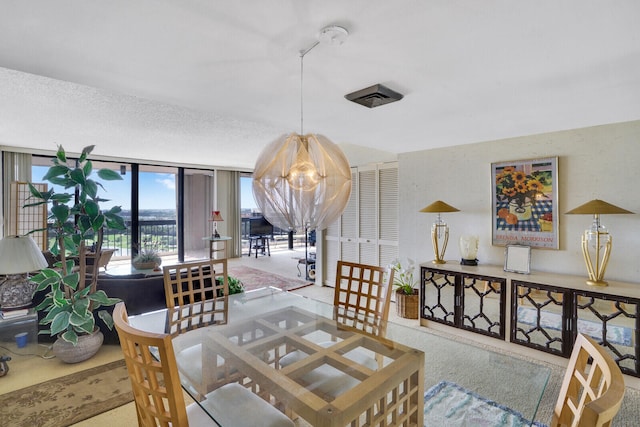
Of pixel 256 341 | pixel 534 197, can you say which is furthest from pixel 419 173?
pixel 256 341

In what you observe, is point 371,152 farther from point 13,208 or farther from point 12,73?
point 13,208

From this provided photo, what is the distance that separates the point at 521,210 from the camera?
132 inches

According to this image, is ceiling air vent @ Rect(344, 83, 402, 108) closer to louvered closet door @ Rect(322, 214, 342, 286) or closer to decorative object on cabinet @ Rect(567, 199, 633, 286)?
decorative object on cabinet @ Rect(567, 199, 633, 286)

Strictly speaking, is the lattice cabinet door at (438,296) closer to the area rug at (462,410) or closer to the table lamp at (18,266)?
the area rug at (462,410)

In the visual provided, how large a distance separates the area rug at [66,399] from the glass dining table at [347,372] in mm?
645

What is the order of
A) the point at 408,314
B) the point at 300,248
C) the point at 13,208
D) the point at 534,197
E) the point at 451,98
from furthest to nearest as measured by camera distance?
the point at 300,248, the point at 13,208, the point at 408,314, the point at 534,197, the point at 451,98

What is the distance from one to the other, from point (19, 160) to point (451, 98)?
23.0 ft

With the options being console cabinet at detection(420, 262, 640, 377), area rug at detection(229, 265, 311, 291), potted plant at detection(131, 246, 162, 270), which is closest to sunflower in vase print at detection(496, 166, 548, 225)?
console cabinet at detection(420, 262, 640, 377)

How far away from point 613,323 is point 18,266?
16.0 ft

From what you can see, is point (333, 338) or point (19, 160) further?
point (19, 160)

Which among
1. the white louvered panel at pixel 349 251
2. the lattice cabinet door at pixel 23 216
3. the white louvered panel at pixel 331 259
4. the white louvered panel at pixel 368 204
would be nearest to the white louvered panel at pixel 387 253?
the white louvered panel at pixel 368 204

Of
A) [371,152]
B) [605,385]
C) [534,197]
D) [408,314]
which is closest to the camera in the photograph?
[605,385]

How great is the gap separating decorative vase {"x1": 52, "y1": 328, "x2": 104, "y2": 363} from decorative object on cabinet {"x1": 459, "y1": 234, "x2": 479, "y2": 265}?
12.8 ft

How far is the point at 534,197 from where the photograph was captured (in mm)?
3281
